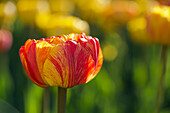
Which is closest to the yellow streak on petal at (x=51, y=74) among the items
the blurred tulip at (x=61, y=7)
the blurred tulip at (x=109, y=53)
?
the blurred tulip at (x=109, y=53)

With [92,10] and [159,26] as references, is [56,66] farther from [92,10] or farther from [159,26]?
[92,10]

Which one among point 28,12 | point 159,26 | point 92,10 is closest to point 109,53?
point 92,10

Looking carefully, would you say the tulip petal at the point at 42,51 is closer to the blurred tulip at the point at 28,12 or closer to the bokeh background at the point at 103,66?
the bokeh background at the point at 103,66

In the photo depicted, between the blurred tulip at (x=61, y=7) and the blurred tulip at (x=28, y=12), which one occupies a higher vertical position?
the blurred tulip at (x=28, y=12)

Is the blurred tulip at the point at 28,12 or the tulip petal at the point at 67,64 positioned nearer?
the tulip petal at the point at 67,64

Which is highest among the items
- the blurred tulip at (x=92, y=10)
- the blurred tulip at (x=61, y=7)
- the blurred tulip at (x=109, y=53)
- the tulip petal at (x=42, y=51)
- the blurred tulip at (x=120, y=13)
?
the tulip petal at (x=42, y=51)

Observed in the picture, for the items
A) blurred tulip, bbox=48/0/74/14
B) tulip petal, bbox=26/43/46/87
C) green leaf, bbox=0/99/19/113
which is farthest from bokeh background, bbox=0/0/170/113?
tulip petal, bbox=26/43/46/87

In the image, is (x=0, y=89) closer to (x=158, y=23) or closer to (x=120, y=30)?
(x=158, y=23)
